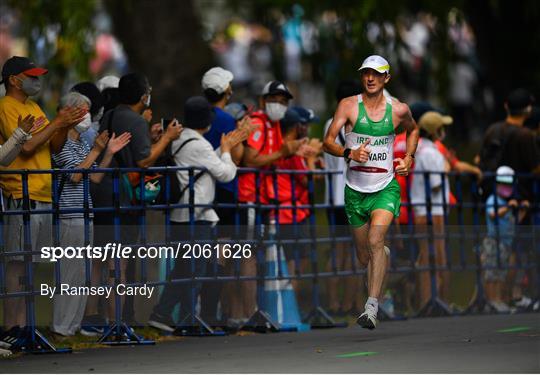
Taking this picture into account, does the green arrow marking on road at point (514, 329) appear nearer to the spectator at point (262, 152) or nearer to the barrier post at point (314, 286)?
the barrier post at point (314, 286)

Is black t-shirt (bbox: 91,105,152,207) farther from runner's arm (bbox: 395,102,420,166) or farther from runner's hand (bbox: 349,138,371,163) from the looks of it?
runner's arm (bbox: 395,102,420,166)

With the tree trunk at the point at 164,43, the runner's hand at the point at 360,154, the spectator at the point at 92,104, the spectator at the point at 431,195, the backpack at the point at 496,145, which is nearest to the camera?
the runner's hand at the point at 360,154

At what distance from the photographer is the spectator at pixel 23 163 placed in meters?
13.6

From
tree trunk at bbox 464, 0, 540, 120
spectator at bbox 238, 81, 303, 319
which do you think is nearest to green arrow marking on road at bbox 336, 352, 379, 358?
spectator at bbox 238, 81, 303, 319

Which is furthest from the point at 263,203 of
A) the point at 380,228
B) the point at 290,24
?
the point at 290,24

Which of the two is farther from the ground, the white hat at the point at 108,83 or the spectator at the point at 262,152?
the white hat at the point at 108,83

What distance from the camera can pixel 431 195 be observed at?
17.4 metres

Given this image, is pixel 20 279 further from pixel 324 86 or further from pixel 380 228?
pixel 324 86

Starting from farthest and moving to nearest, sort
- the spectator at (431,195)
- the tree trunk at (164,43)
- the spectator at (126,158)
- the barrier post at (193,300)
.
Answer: the tree trunk at (164,43), the spectator at (431,195), the barrier post at (193,300), the spectator at (126,158)

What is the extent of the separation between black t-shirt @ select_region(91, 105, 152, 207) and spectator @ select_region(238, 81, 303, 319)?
1195 mm

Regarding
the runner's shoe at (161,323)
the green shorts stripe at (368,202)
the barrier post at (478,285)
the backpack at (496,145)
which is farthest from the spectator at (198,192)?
the backpack at (496,145)

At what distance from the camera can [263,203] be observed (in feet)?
51.5
